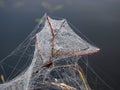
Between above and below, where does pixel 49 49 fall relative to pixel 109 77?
above

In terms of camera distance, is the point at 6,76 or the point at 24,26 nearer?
the point at 6,76

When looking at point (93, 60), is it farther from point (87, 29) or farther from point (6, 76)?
point (6, 76)

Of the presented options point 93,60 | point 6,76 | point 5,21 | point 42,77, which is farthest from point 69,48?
point 5,21

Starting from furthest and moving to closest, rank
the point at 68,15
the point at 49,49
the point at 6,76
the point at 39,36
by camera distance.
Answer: the point at 68,15 → the point at 6,76 → the point at 39,36 → the point at 49,49

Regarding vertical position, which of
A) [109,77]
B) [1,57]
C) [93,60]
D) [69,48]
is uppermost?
[69,48]

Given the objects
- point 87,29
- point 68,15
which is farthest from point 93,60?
point 68,15

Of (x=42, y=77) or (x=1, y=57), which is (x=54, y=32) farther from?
(x=1, y=57)

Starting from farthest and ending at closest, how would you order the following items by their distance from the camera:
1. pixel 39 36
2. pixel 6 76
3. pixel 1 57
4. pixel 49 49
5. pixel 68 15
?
pixel 68 15 → pixel 1 57 → pixel 6 76 → pixel 39 36 → pixel 49 49

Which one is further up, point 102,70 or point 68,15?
point 68,15

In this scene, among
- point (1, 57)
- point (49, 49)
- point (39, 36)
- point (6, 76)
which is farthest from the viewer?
point (1, 57)
